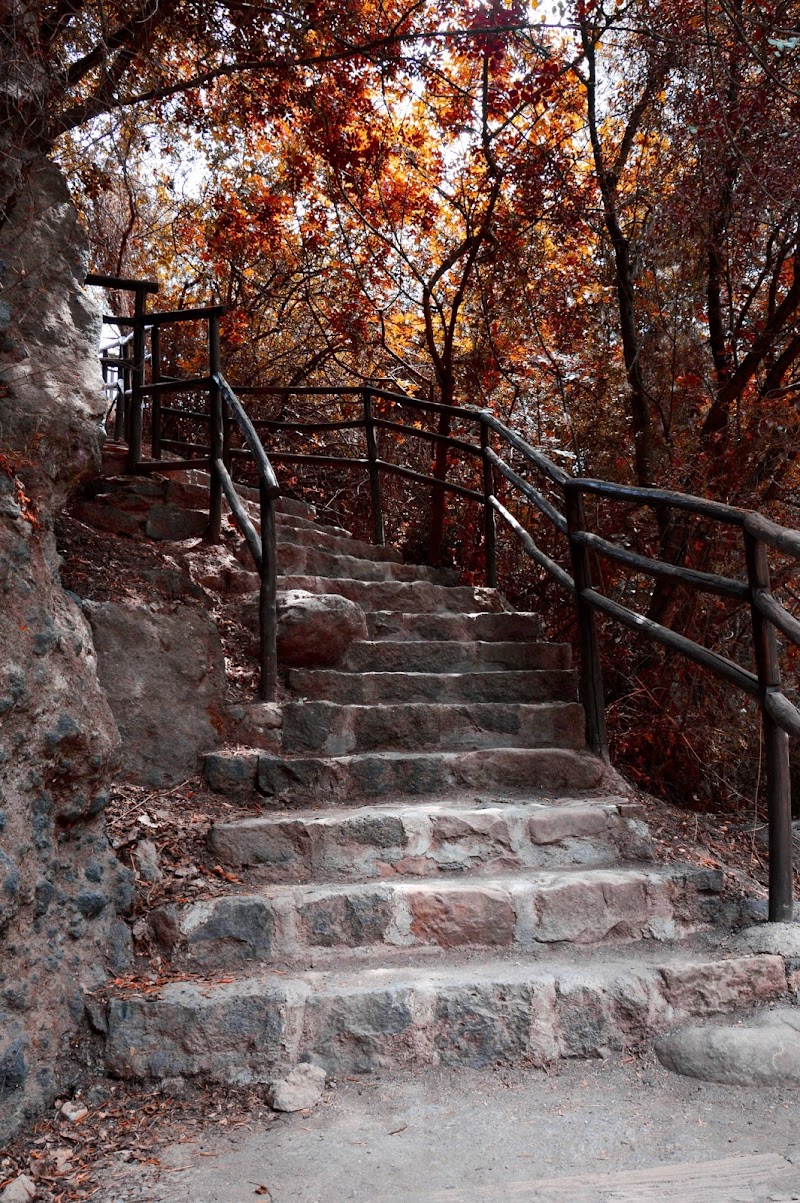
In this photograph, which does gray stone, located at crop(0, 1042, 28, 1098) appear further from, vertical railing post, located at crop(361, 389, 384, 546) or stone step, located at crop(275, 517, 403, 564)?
vertical railing post, located at crop(361, 389, 384, 546)

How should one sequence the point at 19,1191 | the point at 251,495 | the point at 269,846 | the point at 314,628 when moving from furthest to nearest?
the point at 251,495
the point at 314,628
the point at 269,846
the point at 19,1191

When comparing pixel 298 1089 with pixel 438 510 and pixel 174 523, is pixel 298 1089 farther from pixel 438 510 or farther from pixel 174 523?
pixel 438 510

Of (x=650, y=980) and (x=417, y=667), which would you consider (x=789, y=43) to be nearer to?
Answer: (x=417, y=667)

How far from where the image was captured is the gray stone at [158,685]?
10.7ft

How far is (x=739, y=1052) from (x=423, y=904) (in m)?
0.96

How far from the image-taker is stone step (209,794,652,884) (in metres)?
3.00

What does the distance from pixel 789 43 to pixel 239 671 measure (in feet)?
13.1

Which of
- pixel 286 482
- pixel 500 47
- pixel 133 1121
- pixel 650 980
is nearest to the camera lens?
pixel 133 1121

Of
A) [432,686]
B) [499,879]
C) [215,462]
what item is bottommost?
[499,879]

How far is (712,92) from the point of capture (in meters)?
4.79

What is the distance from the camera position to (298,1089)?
2.29 meters

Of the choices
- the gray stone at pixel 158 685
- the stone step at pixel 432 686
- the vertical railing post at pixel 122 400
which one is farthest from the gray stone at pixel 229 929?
the vertical railing post at pixel 122 400

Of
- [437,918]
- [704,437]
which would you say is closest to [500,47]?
Result: [704,437]

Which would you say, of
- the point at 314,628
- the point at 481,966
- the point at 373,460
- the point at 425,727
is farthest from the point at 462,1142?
the point at 373,460
